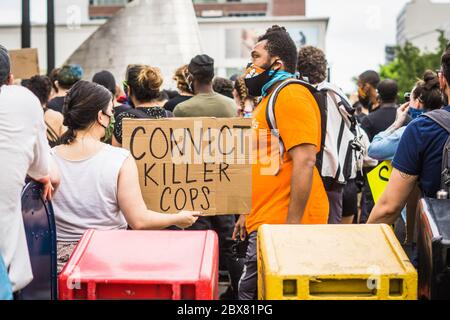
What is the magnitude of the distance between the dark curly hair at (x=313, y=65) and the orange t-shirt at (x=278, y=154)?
1.50 m

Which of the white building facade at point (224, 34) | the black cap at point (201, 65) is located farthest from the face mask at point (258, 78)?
the white building facade at point (224, 34)

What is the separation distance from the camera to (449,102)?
12.0ft

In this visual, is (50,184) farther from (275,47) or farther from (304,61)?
(304,61)

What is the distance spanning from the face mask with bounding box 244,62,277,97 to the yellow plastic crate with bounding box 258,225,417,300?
4.96ft

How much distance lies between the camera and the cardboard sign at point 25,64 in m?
8.61

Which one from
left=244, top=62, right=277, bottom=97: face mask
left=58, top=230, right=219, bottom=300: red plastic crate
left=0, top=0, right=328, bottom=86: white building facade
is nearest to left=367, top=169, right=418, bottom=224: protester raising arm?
left=58, top=230, right=219, bottom=300: red plastic crate

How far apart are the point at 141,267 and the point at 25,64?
20.1 ft

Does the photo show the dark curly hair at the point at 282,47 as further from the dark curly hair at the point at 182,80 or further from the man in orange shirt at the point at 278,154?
the dark curly hair at the point at 182,80

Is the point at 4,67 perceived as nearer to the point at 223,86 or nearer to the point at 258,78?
the point at 258,78

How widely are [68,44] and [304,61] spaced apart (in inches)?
995

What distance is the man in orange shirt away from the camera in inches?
169

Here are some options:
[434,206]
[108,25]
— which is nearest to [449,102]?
[434,206]
